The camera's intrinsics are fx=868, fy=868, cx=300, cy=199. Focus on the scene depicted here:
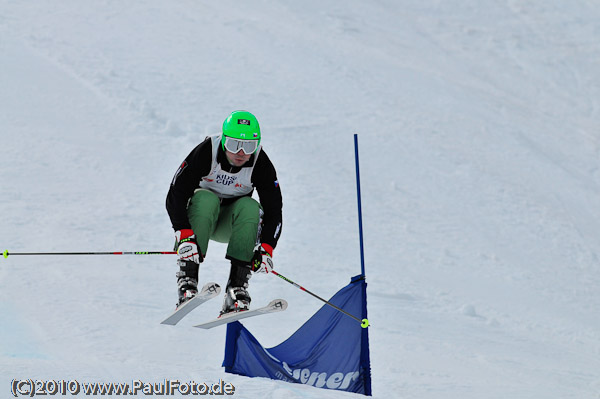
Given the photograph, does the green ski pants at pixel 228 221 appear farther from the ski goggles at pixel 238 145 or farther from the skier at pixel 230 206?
the ski goggles at pixel 238 145

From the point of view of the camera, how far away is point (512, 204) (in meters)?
13.8

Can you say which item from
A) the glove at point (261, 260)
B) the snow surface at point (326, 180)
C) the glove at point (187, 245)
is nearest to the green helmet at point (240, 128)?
the glove at point (187, 245)

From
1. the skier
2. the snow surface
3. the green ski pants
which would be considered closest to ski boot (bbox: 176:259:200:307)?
the skier

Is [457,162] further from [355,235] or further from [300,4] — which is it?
[300,4]

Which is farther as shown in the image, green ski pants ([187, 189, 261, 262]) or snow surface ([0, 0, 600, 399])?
snow surface ([0, 0, 600, 399])

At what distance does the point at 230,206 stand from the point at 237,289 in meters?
0.57

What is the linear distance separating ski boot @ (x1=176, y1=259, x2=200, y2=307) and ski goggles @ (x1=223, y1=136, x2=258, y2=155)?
832mm

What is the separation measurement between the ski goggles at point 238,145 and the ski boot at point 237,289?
32.4 inches

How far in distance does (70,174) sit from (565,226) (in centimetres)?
Answer: 754

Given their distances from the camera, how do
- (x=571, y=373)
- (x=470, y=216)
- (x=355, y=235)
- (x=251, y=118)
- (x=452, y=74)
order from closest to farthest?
(x=251, y=118) → (x=571, y=373) → (x=355, y=235) → (x=470, y=216) → (x=452, y=74)

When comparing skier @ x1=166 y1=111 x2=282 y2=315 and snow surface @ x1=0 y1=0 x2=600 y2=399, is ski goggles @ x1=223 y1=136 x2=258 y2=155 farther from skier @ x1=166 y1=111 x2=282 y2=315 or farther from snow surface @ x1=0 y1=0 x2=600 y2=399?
snow surface @ x1=0 y1=0 x2=600 y2=399

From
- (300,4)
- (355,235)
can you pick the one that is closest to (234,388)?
(355,235)

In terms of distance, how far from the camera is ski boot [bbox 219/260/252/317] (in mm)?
5953

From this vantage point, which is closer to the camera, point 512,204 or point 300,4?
point 512,204
